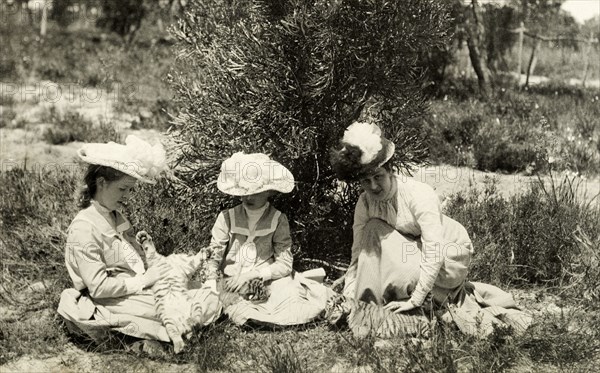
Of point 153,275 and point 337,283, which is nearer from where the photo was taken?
point 153,275

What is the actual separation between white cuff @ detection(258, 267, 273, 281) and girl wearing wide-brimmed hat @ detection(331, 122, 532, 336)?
1.66 ft

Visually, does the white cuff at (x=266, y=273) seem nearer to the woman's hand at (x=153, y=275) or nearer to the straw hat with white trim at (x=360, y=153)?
the woman's hand at (x=153, y=275)

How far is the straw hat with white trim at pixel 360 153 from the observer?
12.5ft

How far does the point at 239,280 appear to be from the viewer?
427 cm

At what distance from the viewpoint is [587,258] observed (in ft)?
16.1

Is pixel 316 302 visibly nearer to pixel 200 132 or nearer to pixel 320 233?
pixel 320 233

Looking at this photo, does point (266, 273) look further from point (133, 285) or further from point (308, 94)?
point (308, 94)

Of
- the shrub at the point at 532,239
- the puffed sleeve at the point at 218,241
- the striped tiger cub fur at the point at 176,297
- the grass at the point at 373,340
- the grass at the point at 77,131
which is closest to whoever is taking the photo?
the grass at the point at 373,340

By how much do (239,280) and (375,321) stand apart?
0.86 m

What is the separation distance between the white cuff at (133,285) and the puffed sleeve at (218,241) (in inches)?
20.5

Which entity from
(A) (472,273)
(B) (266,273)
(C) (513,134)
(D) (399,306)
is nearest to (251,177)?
(B) (266,273)

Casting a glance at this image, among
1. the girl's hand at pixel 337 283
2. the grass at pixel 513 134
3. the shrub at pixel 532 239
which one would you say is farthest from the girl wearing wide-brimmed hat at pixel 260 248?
the grass at pixel 513 134

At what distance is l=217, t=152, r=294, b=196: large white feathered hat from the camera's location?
416 cm

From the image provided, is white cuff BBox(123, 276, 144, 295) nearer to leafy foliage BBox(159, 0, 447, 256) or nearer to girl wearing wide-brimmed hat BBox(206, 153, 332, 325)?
girl wearing wide-brimmed hat BBox(206, 153, 332, 325)
